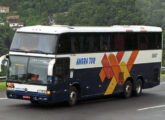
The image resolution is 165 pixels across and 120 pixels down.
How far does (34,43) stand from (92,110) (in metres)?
3.08

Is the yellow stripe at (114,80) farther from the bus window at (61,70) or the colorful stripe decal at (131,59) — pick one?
the bus window at (61,70)

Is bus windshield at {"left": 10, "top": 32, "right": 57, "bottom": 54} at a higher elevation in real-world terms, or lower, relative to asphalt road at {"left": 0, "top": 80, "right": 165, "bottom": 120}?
higher

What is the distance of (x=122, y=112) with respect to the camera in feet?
64.4

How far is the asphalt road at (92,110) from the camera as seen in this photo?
58.4 ft

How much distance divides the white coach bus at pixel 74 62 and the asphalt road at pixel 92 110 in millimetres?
423

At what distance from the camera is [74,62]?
2053 centimetres

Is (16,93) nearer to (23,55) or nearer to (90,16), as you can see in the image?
(23,55)

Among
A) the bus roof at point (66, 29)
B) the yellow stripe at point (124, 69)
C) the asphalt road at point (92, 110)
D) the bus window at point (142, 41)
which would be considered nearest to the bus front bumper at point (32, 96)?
the asphalt road at point (92, 110)

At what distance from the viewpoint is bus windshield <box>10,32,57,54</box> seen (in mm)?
19547

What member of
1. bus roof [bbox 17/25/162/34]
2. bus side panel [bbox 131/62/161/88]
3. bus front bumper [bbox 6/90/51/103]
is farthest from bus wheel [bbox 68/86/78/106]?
bus side panel [bbox 131/62/161/88]

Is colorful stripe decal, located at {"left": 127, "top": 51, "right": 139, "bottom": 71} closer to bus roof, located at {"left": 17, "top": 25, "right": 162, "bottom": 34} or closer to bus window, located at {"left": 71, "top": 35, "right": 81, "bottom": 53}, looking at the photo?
bus roof, located at {"left": 17, "top": 25, "right": 162, "bottom": 34}

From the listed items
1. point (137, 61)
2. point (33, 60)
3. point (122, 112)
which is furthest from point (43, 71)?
point (137, 61)

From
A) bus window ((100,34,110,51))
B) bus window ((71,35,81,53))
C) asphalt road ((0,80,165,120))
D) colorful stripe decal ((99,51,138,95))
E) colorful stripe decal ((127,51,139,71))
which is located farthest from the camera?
colorful stripe decal ((127,51,139,71))

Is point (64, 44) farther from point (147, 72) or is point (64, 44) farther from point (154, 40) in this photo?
point (154, 40)
